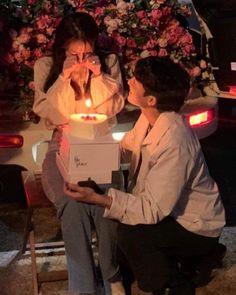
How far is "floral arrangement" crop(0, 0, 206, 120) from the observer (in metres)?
4.35

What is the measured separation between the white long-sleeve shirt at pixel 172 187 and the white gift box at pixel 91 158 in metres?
0.11

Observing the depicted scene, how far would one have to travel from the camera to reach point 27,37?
4.33 m

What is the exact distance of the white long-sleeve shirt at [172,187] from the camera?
2.98 metres

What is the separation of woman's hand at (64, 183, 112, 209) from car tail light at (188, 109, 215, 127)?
1.62 meters

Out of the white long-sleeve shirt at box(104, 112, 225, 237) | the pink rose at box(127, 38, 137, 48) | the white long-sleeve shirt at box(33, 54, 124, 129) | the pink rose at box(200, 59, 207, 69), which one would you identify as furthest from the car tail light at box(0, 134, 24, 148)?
the pink rose at box(200, 59, 207, 69)

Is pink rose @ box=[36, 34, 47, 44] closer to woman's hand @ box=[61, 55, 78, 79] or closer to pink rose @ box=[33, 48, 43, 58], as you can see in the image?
pink rose @ box=[33, 48, 43, 58]

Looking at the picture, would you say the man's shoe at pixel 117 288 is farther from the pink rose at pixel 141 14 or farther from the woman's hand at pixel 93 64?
the pink rose at pixel 141 14

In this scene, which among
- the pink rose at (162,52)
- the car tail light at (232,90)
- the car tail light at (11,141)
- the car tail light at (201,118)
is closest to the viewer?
the car tail light at (11,141)

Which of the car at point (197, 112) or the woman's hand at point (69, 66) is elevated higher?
the woman's hand at point (69, 66)

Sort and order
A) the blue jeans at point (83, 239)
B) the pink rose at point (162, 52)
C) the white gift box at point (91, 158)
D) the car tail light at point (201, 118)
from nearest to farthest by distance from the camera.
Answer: the white gift box at point (91, 158)
the blue jeans at point (83, 239)
the car tail light at point (201, 118)
the pink rose at point (162, 52)

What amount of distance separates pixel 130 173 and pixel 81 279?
593mm

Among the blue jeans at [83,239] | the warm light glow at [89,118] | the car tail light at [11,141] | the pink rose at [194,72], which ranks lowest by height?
the blue jeans at [83,239]

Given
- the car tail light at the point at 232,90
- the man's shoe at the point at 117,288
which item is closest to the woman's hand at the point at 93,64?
the man's shoe at the point at 117,288

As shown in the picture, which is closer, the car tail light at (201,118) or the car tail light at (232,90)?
the car tail light at (201,118)
